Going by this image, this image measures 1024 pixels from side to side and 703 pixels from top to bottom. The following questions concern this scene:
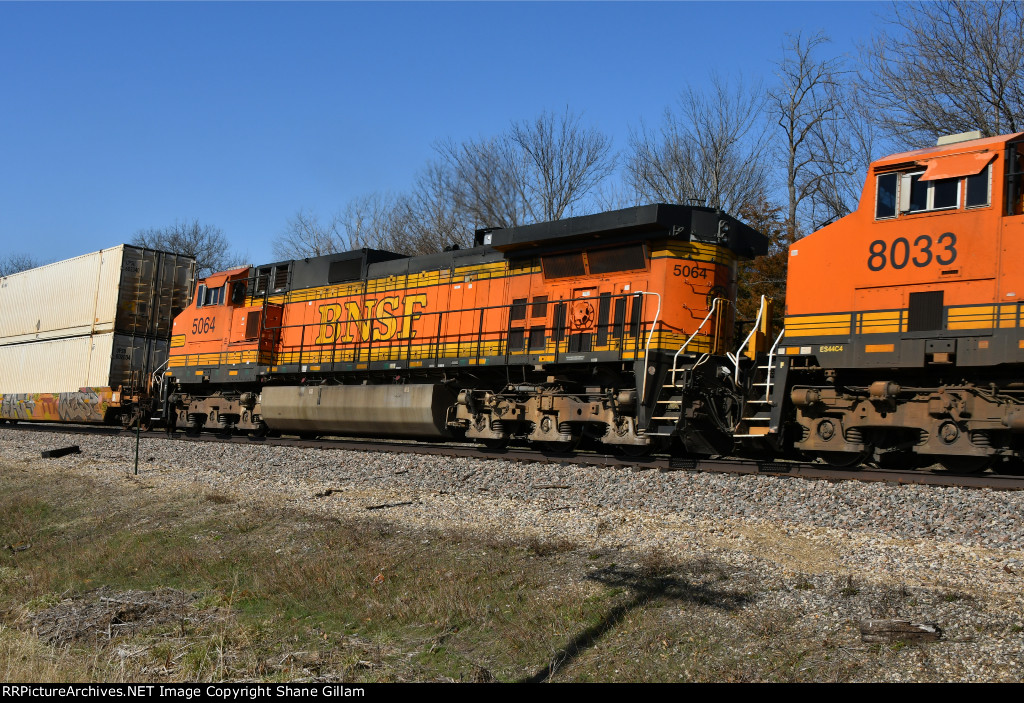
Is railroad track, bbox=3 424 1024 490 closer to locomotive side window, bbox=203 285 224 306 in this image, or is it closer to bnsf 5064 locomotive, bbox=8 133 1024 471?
bnsf 5064 locomotive, bbox=8 133 1024 471

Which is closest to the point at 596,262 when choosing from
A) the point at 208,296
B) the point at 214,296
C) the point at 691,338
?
the point at 691,338

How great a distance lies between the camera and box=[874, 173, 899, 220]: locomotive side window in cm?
973

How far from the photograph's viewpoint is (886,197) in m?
9.78

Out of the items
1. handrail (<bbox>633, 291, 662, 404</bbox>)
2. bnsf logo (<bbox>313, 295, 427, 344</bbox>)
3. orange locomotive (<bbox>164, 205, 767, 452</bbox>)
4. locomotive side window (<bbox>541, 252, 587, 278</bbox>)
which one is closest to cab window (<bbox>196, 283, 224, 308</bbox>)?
orange locomotive (<bbox>164, 205, 767, 452</bbox>)

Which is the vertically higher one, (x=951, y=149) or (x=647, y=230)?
(x=951, y=149)

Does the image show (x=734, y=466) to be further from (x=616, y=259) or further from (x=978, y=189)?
(x=978, y=189)

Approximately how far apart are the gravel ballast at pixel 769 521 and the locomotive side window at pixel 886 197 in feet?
11.3

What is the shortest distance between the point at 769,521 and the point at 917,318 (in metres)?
3.63

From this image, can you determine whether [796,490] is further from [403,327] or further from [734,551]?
[403,327]

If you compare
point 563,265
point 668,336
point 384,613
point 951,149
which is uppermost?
point 951,149

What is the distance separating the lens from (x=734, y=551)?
649 cm

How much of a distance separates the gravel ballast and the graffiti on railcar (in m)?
9.90

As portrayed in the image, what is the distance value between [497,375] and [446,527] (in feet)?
21.0

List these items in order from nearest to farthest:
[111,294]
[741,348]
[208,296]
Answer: [741,348] → [208,296] → [111,294]
